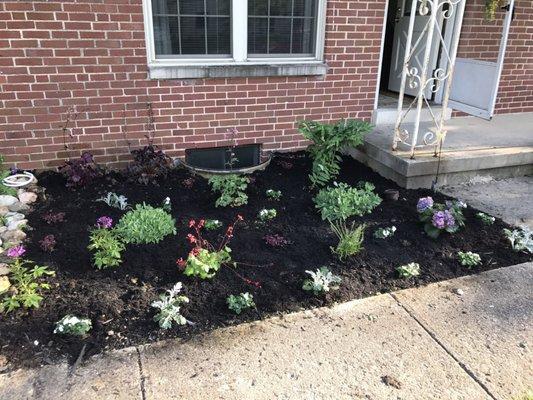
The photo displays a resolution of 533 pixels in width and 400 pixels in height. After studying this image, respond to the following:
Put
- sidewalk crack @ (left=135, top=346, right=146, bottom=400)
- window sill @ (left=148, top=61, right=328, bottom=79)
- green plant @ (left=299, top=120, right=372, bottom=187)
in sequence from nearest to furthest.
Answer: sidewalk crack @ (left=135, top=346, right=146, bottom=400) → green plant @ (left=299, top=120, right=372, bottom=187) → window sill @ (left=148, top=61, right=328, bottom=79)

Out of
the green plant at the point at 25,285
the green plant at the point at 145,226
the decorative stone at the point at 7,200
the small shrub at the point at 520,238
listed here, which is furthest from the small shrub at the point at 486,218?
the decorative stone at the point at 7,200

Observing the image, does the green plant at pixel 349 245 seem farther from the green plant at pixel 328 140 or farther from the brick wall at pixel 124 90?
the brick wall at pixel 124 90

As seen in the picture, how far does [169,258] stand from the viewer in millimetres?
3244

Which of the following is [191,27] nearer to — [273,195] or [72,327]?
[273,195]

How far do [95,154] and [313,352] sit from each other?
10.3 ft

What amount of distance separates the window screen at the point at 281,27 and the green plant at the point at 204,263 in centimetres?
254

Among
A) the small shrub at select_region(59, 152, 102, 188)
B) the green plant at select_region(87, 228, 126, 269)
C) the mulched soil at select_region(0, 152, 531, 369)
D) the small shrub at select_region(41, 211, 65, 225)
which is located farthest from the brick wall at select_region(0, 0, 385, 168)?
the green plant at select_region(87, 228, 126, 269)

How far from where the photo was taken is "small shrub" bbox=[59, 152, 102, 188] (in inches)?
167

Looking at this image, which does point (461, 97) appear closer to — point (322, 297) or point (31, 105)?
point (322, 297)

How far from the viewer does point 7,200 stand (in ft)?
12.8

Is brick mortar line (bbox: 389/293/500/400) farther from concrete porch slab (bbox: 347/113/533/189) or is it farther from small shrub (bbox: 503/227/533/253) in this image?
concrete porch slab (bbox: 347/113/533/189)

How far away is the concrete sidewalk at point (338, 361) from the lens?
7.38 ft

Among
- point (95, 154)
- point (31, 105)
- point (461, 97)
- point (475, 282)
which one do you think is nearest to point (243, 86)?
point (95, 154)

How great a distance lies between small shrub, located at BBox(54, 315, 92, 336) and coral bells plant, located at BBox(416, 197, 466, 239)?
2537mm
